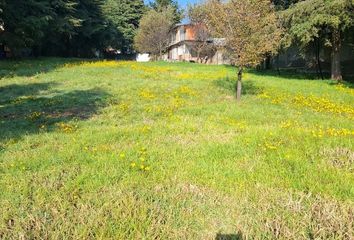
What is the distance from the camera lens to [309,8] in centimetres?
2447

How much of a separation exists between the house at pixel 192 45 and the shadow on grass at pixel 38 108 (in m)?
33.1

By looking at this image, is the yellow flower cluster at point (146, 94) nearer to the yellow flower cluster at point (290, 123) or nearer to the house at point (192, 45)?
the yellow flower cluster at point (290, 123)

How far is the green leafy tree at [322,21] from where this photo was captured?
2233 centimetres

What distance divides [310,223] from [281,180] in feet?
3.93

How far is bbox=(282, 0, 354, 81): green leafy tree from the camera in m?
22.3

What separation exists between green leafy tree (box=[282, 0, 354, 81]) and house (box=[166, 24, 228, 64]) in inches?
820

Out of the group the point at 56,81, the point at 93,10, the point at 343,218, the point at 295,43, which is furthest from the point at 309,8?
the point at 93,10

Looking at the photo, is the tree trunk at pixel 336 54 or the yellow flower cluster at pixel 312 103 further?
the tree trunk at pixel 336 54

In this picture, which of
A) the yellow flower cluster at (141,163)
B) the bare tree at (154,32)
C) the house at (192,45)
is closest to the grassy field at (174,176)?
the yellow flower cluster at (141,163)

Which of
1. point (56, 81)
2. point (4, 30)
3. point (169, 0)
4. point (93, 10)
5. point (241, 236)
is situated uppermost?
point (169, 0)

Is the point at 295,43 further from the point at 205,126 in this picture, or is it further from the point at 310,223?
the point at 310,223

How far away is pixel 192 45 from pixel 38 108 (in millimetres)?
49326

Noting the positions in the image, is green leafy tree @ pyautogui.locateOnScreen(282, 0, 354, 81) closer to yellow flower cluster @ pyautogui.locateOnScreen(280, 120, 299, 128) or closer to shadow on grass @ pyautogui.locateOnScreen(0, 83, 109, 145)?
yellow flower cluster @ pyautogui.locateOnScreen(280, 120, 299, 128)

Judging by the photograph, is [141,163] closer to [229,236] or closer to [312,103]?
[229,236]
